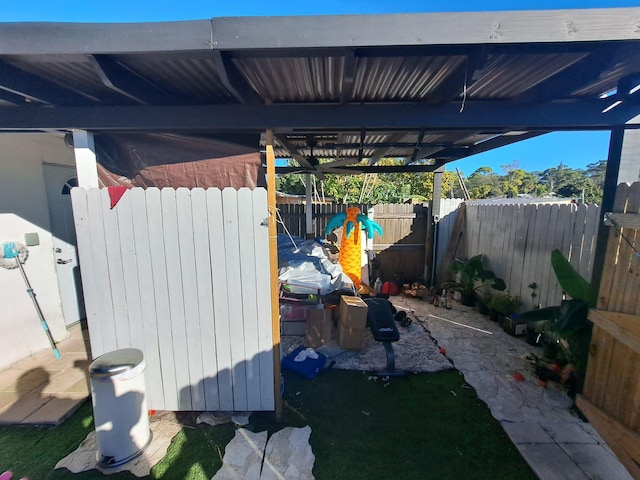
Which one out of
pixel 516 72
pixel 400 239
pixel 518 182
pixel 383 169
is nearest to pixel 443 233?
pixel 400 239

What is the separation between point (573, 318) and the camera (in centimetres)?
257

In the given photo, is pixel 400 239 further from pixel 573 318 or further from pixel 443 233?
pixel 573 318

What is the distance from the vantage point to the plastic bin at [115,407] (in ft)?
6.48

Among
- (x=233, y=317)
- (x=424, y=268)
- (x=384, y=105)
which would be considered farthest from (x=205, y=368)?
(x=424, y=268)

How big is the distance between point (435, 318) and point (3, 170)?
615cm

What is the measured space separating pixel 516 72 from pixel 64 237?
5172mm

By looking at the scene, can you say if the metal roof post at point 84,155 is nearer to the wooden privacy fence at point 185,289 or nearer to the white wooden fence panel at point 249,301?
the wooden privacy fence at point 185,289

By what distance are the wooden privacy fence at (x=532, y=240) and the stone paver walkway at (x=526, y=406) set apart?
887 millimetres

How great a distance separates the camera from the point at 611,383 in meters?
2.27

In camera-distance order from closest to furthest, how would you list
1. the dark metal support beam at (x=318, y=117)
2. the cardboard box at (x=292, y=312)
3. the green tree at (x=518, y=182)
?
1. the dark metal support beam at (x=318, y=117)
2. the cardboard box at (x=292, y=312)
3. the green tree at (x=518, y=182)

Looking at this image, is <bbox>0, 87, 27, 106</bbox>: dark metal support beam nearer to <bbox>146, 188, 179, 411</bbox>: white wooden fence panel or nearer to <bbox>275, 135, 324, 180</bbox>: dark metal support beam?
<bbox>146, 188, 179, 411</bbox>: white wooden fence panel

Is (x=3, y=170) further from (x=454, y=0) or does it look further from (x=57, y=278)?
(x=454, y=0)

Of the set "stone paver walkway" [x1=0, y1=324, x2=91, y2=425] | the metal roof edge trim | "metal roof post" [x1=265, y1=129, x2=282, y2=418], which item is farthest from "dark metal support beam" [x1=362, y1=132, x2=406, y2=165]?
"stone paver walkway" [x1=0, y1=324, x2=91, y2=425]

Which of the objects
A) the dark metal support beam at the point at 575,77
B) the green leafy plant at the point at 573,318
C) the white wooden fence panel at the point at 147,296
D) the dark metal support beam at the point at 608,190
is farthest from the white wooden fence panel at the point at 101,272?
the dark metal support beam at the point at 608,190
